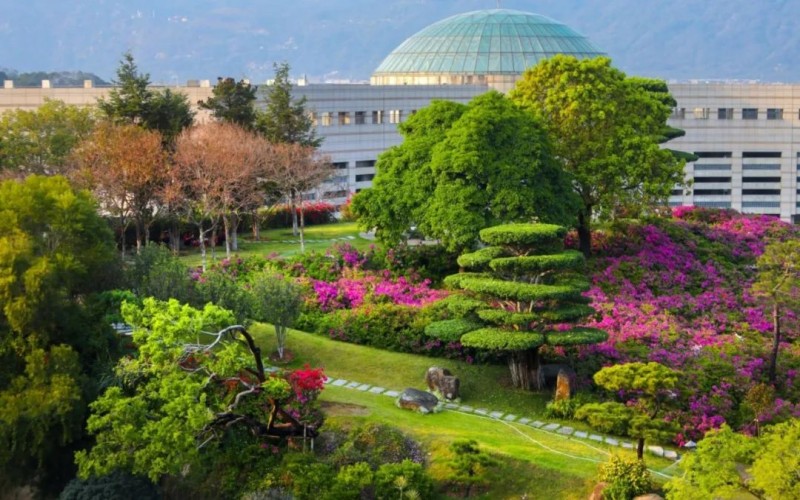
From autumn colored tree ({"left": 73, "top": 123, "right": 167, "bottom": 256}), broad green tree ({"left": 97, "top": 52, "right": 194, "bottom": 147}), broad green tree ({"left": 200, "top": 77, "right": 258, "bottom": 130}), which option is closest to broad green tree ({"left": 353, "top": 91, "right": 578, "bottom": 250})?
autumn colored tree ({"left": 73, "top": 123, "right": 167, "bottom": 256})

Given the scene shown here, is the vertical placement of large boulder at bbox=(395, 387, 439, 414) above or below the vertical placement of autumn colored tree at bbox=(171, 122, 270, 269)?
below

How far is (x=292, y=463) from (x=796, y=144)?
54.0 m

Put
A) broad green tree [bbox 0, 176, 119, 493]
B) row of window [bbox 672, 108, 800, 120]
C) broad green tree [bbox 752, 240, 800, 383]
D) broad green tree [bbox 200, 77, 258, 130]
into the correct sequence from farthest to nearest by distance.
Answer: row of window [bbox 672, 108, 800, 120], broad green tree [bbox 200, 77, 258, 130], broad green tree [bbox 752, 240, 800, 383], broad green tree [bbox 0, 176, 119, 493]

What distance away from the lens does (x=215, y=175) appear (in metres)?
31.8

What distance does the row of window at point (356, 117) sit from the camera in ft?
177

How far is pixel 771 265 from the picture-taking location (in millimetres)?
25578

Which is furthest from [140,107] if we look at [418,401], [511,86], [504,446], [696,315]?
[511,86]

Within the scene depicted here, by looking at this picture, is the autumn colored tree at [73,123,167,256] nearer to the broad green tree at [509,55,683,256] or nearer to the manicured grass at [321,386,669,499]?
the manicured grass at [321,386,669,499]

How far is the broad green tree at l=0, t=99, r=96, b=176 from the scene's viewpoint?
35.8 meters

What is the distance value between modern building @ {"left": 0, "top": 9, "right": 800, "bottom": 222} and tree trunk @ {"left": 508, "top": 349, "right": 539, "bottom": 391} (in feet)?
103

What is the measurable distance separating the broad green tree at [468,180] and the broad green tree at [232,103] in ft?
36.0

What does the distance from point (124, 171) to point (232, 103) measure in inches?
443

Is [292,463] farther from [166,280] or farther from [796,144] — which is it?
[796,144]

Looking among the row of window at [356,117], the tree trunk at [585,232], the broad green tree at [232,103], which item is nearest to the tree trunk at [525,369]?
the tree trunk at [585,232]
